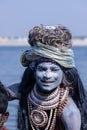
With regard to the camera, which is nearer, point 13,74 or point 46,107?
point 46,107

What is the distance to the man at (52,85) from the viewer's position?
175 inches

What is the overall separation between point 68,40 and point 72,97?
14.6 inches

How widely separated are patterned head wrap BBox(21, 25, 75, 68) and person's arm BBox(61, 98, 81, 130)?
0.27 meters

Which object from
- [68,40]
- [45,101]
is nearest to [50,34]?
Result: [68,40]

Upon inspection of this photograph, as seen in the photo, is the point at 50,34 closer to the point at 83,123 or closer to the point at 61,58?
the point at 61,58

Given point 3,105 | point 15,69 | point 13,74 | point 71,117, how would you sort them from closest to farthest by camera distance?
point 3,105 < point 71,117 < point 13,74 < point 15,69

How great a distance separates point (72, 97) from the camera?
14.9 ft

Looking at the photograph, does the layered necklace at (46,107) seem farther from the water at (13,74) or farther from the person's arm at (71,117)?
the water at (13,74)

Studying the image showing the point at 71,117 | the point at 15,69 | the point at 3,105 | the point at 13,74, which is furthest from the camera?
the point at 15,69

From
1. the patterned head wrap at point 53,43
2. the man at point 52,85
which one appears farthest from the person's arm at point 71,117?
the patterned head wrap at point 53,43

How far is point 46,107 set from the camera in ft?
14.7

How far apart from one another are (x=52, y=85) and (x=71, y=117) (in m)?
0.23

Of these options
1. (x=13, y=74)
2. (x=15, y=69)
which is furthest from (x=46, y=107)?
(x=15, y=69)

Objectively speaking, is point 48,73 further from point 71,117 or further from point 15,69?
point 15,69
